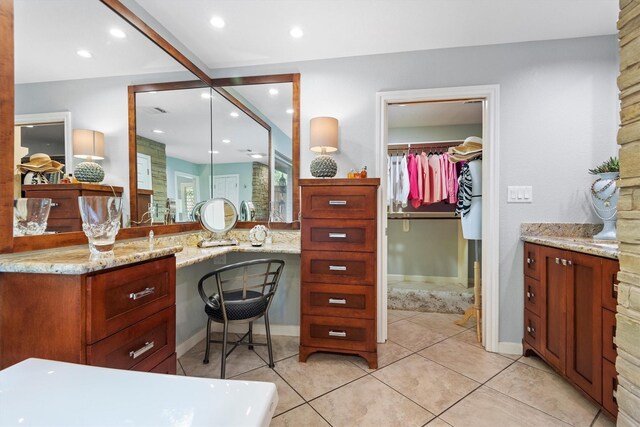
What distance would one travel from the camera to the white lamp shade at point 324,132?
91.7 inches

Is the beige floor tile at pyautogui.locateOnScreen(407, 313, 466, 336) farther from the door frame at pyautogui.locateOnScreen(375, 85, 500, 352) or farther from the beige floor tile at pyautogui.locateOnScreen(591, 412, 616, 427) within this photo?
the beige floor tile at pyautogui.locateOnScreen(591, 412, 616, 427)

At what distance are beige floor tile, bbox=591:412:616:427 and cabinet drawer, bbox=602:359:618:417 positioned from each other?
125mm

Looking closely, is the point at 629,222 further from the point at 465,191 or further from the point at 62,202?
the point at 62,202

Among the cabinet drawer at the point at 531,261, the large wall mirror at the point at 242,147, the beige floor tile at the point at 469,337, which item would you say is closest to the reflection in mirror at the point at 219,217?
the large wall mirror at the point at 242,147

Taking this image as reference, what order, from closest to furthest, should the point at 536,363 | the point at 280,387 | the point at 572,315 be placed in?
the point at 572,315
the point at 280,387
the point at 536,363

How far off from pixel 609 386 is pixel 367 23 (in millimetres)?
2536

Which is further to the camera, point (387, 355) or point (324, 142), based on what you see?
point (324, 142)

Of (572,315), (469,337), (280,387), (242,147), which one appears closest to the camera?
(572,315)

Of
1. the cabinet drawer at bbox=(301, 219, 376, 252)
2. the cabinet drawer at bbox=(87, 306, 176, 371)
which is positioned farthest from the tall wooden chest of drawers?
the cabinet drawer at bbox=(87, 306, 176, 371)

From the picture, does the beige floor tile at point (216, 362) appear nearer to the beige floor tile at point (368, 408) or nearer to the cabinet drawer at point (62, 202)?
the beige floor tile at point (368, 408)

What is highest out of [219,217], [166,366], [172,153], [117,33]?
[117,33]

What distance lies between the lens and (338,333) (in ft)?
6.61

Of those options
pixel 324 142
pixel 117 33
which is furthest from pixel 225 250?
pixel 117 33

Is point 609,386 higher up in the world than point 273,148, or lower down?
lower down
